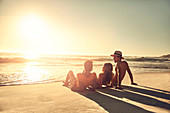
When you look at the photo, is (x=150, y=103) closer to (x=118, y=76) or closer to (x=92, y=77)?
(x=118, y=76)

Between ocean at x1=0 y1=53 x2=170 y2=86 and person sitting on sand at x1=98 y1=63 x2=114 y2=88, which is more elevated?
person sitting on sand at x1=98 y1=63 x2=114 y2=88

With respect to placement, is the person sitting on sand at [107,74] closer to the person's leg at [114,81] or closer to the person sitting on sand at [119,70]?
the person's leg at [114,81]

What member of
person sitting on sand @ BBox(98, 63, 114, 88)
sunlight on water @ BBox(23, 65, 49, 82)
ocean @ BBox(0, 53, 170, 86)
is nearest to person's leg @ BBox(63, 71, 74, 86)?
person sitting on sand @ BBox(98, 63, 114, 88)

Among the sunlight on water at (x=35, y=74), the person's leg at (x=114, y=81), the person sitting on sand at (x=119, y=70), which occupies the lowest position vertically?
the sunlight on water at (x=35, y=74)

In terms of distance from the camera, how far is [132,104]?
10.6 feet

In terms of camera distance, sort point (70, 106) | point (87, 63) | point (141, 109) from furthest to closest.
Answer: point (87, 63) → point (70, 106) → point (141, 109)

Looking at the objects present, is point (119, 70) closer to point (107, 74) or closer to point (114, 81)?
point (114, 81)

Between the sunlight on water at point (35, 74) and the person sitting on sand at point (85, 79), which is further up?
the person sitting on sand at point (85, 79)

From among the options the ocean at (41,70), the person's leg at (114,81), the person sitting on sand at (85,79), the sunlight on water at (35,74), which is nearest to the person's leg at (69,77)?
the person sitting on sand at (85,79)

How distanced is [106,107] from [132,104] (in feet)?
2.23

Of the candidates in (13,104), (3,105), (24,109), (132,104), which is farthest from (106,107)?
(3,105)

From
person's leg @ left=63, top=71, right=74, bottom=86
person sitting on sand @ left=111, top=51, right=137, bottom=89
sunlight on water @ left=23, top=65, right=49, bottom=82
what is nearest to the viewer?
person sitting on sand @ left=111, top=51, right=137, bottom=89

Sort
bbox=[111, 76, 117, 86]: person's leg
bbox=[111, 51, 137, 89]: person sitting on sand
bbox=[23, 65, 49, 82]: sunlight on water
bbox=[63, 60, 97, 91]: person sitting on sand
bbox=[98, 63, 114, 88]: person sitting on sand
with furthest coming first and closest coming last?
1. bbox=[23, 65, 49, 82]: sunlight on water
2. bbox=[98, 63, 114, 88]: person sitting on sand
3. bbox=[111, 76, 117, 86]: person's leg
4. bbox=[111, 51, 137, 89]: person sitting on sand
5. bbox=[63, 60, 97, 91]: person sitting on sand

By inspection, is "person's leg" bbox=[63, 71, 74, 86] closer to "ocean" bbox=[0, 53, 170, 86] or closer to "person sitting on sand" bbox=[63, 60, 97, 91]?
"person sitting on sand" bbox=[63, 60, 97, 91]
